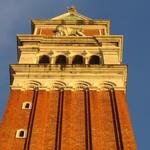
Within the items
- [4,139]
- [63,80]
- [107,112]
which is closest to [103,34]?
[63,80]

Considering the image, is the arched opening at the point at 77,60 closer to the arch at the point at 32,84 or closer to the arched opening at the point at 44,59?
the arched opening at the point at 44,59

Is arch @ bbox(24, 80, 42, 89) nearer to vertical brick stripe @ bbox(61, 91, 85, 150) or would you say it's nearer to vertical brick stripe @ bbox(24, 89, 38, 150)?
vertical brick stripe @ bbox(24, 89, 38, 150)

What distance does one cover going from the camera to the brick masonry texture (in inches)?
1423

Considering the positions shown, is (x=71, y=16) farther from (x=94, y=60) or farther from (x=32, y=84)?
(x=32, y=84)

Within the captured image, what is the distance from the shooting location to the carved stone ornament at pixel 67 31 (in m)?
53.2

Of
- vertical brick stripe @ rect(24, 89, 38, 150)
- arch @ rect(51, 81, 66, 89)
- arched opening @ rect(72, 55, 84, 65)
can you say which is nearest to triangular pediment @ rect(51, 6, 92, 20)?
arched opening @ rect(72, 55, 84, 65)

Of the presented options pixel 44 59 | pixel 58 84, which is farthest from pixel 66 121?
pixel 44 59

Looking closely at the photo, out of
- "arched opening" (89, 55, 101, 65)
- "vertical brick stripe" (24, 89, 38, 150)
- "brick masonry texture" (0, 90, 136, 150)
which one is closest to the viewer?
"vertical brick stripe" (24, 89, 38, 150)

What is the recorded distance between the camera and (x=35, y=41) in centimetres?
5012

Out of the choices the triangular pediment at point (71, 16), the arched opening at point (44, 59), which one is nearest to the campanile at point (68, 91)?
the arched opening at point (44, 59)

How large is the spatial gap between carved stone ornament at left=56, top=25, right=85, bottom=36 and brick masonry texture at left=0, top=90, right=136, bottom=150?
10730mm

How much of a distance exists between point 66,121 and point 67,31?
16.1 metres

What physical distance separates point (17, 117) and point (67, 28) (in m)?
16.7

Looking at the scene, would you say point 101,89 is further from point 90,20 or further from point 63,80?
point 90,20
